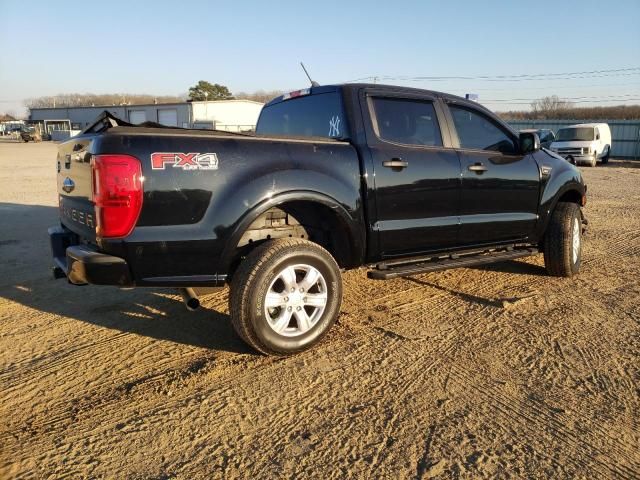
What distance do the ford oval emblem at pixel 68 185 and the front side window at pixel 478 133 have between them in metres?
3.13

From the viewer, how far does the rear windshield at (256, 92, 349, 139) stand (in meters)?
3.90

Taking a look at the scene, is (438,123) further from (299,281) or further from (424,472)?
(424,472)

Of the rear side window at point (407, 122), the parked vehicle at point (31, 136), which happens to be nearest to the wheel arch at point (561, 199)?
the rear side window at point (407, 122)

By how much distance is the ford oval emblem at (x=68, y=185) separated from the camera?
11.3 feet

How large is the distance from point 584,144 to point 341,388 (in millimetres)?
23915

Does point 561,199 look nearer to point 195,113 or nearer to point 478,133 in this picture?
point 478,133

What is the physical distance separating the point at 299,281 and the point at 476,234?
186cm

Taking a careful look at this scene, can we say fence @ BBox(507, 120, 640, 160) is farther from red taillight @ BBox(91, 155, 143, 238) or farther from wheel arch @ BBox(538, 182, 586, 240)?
red taillight @ BBox(91, 155, 143, 238)

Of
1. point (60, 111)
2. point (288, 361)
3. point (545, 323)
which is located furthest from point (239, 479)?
point (60, 111)

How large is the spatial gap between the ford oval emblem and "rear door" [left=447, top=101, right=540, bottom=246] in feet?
9.94

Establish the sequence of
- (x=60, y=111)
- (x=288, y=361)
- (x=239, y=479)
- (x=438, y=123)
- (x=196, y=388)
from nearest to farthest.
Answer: (x=239, y=479), (x=196, y=388), (x=288, y=361), (x=438, y=123), (x=60, y=111)

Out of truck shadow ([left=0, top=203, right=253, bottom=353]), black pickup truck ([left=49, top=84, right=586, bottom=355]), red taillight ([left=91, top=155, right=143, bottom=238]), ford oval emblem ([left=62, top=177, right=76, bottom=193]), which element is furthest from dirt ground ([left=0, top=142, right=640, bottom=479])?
ford oval emblem ([left=62, top=177, right=76, bottom=193])

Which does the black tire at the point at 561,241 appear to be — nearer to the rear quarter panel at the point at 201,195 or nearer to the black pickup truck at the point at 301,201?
the black pickup truck at the point at 301,201

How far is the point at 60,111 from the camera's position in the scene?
247ft
